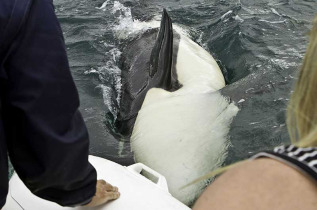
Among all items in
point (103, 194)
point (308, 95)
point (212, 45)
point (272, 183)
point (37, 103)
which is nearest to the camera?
point (272, 183)

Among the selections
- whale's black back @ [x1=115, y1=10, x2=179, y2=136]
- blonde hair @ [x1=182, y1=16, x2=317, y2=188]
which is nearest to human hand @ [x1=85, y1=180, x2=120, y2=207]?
blonde hair @ [x1=182, y1=16, x2=317, y2=188]

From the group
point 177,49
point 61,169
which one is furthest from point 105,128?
point 61,169

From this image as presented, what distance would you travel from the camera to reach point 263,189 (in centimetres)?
97

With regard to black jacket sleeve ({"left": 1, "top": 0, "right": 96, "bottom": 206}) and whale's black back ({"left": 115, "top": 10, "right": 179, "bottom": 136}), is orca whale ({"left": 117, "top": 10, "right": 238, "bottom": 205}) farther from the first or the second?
black jacket sleeve ({"left": 1, "top": 0, "right": 96, "bottom": 206})

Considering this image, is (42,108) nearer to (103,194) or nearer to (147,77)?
(103,194)

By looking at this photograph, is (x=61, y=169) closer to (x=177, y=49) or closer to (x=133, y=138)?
(x=133, y=138)

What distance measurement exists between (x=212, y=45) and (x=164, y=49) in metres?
1.90

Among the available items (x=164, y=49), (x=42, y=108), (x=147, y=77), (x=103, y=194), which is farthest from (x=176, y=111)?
(x=42, y=108)

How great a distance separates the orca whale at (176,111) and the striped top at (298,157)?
3029 millimetres

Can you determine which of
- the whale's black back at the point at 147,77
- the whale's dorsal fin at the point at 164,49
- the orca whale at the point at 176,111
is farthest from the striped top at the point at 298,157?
the whale's dorsal fin at the point at 164,49

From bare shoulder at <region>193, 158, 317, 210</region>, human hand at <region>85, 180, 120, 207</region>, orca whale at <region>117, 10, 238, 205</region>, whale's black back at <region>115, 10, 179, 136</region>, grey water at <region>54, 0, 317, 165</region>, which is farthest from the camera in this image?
whale's black back at <region>115, 10, 179, 136</region>

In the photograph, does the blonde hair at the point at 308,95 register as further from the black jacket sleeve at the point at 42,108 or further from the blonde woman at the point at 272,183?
the black jacket sleeve at the point at 42,108

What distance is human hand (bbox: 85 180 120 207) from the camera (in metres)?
2.95

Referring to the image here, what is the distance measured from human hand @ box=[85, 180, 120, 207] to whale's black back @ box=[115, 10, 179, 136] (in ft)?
7.47
